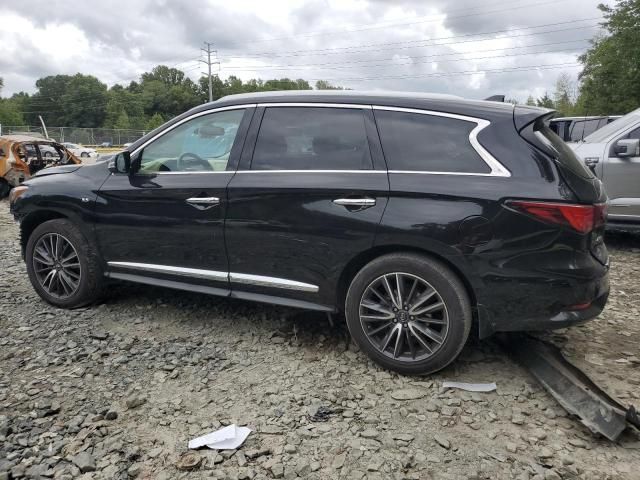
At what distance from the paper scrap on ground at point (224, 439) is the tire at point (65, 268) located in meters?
2.18

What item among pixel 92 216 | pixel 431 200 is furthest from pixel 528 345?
pixel 92 216

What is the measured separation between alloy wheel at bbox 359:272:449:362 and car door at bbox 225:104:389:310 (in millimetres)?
277

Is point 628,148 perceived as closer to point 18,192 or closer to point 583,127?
point 18,192

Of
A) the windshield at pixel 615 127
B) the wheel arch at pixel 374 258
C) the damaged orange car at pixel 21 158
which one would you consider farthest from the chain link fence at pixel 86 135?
the wheel arch at pixel 374 258

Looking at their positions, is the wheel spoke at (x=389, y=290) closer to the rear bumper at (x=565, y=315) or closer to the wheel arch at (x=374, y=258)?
the wheel arch at (x=374, y=258)

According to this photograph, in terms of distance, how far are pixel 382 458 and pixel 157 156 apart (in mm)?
2847

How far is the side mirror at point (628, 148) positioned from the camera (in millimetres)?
6227

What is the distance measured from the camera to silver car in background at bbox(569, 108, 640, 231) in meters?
6.28

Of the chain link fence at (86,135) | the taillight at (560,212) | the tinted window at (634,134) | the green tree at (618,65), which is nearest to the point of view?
the taillight at (560,212)

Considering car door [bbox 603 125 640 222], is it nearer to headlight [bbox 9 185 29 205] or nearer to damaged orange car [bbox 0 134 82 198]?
headlight [bbox 9 185 29 205]

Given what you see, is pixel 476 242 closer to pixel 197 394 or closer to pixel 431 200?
pixel 431 200

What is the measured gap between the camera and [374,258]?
11.1 ft

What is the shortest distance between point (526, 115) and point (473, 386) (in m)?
1.71

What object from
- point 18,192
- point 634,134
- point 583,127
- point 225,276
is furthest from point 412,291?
point 583,127
